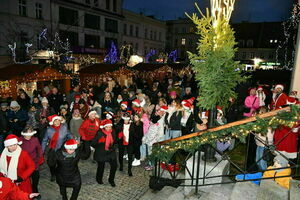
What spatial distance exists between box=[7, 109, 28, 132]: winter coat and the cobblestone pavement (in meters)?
1.73

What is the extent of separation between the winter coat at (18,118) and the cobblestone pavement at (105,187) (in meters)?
1.73

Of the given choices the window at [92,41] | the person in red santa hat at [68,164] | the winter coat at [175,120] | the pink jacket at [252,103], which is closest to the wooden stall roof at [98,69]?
the winter coat at [175,120]

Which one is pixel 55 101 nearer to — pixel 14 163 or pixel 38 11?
pixel 14 163

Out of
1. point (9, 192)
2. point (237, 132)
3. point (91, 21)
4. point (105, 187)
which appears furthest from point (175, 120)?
point (91, 21)

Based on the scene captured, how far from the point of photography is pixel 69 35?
1144 inches

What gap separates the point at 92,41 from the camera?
32.8 meters

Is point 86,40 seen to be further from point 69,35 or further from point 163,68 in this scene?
point 163,68

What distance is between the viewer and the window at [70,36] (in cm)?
2759

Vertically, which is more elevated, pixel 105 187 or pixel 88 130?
pixel 88 130

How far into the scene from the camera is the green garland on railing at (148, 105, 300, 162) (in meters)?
3.78

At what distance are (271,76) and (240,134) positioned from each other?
19071 mm

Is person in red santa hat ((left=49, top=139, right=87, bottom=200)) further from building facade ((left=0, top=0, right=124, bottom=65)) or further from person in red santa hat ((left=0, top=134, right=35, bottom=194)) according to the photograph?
building facade ((left=0, top=0, right=124, bottom=65))

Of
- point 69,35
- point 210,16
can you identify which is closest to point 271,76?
point 210,16

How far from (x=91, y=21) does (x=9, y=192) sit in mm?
31517
